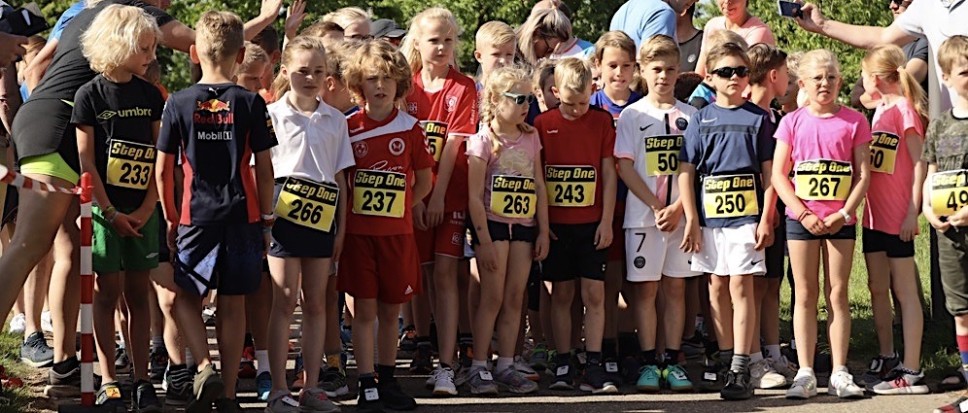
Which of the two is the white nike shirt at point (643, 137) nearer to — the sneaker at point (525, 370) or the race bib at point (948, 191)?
the sneaker at point (525, 370)

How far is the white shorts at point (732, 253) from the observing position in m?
7.88

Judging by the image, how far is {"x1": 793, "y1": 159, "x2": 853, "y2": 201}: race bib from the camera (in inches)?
303

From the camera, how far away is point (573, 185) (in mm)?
8102

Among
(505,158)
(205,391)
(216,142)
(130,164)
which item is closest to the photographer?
(205,391)

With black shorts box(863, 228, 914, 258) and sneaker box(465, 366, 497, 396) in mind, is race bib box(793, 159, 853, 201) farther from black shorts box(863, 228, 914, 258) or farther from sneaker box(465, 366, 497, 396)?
sneaker box(465, 366, 497, 396)

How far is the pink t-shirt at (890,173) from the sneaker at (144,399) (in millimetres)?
3972

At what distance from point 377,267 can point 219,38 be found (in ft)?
4.77

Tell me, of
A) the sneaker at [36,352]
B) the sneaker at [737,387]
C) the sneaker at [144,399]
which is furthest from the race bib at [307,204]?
the sneaker at [36,352]

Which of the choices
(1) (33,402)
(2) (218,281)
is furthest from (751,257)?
(1) (33,402)

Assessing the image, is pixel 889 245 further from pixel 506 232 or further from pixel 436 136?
pixel 436 136

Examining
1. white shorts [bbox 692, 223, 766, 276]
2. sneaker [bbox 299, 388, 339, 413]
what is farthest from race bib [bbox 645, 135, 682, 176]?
sneaker [bbox 299, 388, 339, 413]

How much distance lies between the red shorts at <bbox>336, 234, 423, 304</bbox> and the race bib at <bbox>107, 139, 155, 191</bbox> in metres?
1.05

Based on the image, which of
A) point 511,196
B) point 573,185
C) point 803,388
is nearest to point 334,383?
point 511,196

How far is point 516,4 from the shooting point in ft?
80.1
